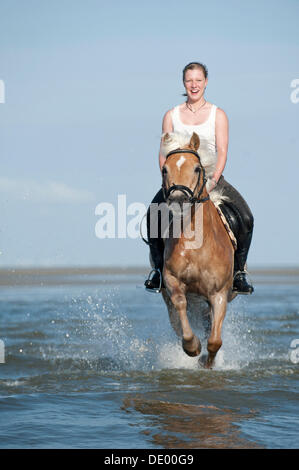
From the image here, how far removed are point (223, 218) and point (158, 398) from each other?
8.99 feet

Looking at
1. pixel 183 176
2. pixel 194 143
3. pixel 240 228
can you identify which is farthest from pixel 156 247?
pixel 183 176

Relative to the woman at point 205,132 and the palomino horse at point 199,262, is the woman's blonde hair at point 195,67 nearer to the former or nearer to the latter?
the woman at point 205,132

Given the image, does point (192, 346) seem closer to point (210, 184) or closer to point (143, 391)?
point (143, 391)

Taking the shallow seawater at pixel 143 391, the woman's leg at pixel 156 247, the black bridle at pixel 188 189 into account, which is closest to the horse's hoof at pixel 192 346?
the shallow seawater at pixel 143 391

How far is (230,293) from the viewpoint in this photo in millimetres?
10773

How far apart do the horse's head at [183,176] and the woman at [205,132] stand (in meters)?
0.57

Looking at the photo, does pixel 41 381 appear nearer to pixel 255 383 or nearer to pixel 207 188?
pixel 255 383

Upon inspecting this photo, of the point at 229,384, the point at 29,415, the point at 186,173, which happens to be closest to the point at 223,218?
the point at 186,173

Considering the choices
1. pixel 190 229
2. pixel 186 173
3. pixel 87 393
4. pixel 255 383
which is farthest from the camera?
pixel 255 383

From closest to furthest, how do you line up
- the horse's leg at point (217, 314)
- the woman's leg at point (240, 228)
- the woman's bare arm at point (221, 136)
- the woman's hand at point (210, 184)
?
the woman's hand at point (210, 184) → the horse's leg at point (217, 314) → the woman's bare arm at point (221, 136) → the woman's leg at point (240, 228)

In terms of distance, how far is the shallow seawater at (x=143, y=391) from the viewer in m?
7.91

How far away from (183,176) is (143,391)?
337cm

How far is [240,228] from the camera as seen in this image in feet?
35.1

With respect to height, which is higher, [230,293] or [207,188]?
[207,188]
